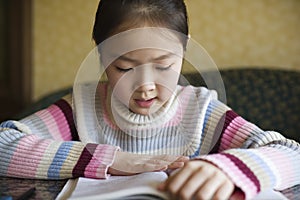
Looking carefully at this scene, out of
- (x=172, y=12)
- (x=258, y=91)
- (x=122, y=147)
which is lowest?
(x=258, y=91)

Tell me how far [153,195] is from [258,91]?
4.40ft

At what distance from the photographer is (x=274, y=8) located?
2.21 m

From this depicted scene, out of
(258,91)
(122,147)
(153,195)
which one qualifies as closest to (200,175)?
(153,195)

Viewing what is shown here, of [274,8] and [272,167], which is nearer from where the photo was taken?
[272,167]

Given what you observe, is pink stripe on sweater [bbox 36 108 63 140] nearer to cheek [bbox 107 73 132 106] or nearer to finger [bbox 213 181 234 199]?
cheek [bbox 107 73 132 106]

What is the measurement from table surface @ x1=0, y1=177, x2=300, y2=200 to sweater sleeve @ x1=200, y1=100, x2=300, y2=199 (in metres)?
0.02

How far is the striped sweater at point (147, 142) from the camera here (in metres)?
0.76

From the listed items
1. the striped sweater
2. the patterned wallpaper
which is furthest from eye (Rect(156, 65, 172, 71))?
the patterned wallpaper

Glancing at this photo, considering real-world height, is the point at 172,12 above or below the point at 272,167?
above

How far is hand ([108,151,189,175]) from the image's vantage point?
32.0 inches

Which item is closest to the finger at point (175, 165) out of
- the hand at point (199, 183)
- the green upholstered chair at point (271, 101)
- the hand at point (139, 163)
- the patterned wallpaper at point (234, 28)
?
the hand at point (139, 163)

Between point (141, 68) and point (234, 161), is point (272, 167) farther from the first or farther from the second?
point (141, 68)

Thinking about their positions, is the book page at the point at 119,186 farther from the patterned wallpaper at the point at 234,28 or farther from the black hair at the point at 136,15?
the patterned wallpaper at the point at 234,28

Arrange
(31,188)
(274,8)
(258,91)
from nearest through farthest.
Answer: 1. (31,188)
2. (258,91)
3. (274,8)
